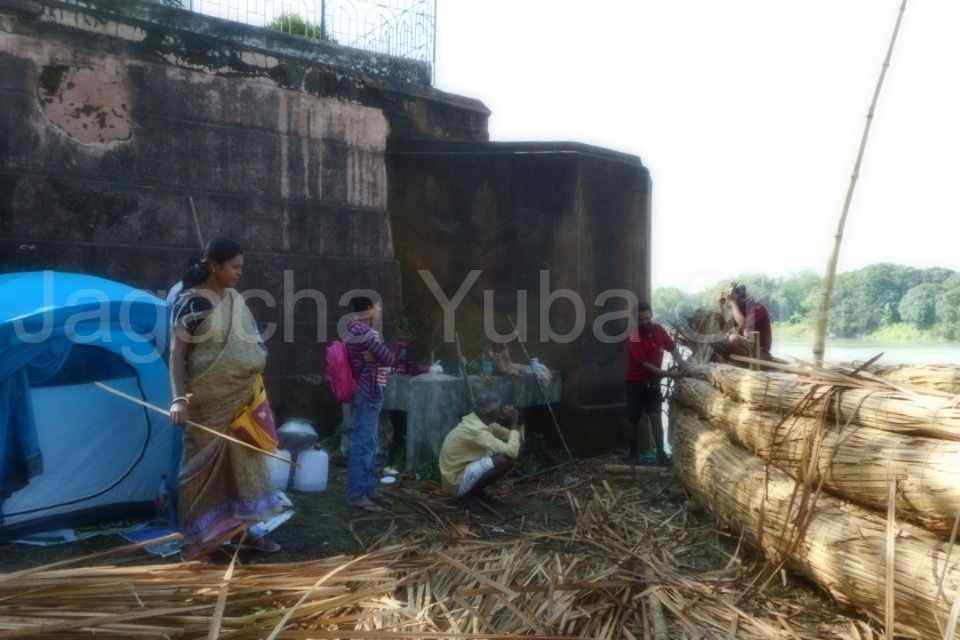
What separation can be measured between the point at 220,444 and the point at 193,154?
346 centimetres

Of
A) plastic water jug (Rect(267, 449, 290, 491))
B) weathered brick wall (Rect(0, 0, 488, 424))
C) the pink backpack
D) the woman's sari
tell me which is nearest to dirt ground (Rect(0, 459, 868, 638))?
plastic water jug (Rect(267, 449, 290, 491))

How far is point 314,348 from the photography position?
7758 mm

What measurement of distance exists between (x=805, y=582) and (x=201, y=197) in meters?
5.53

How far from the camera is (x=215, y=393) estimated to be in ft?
14.6

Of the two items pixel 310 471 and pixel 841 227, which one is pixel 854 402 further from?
pixel 310 471

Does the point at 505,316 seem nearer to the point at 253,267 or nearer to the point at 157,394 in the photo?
the point at 253,267

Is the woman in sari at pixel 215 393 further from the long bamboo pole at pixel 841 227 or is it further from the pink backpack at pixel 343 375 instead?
the long bamboo pole at pixel 841 227

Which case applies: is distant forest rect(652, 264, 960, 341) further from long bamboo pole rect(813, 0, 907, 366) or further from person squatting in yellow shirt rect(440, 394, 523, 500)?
long bamboo pole rect(813, 0, 907, 366)

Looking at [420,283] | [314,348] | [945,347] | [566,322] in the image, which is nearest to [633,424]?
[566,322]

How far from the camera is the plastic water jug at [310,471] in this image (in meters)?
6.33

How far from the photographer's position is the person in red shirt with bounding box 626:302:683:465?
766cm

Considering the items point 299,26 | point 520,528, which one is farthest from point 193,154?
point 520,528

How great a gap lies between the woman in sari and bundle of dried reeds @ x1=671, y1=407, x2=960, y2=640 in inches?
110

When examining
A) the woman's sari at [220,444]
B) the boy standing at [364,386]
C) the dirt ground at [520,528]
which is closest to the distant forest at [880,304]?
the dirt ground at [520,528]
